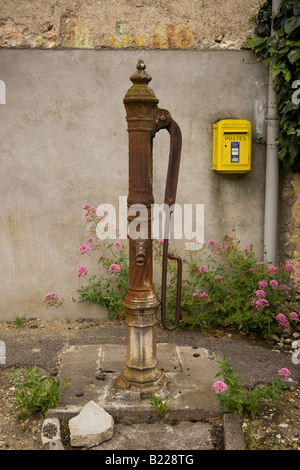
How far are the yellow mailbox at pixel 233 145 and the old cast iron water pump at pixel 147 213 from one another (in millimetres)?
1487

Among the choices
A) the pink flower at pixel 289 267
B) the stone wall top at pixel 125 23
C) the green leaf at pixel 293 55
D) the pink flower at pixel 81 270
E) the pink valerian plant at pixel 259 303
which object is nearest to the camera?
the pink valerian plant at pixel 259 303

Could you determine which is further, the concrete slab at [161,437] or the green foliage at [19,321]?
the green foliage at [19,321]

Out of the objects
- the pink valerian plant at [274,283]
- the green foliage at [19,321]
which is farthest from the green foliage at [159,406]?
the green foliage at [19,321]

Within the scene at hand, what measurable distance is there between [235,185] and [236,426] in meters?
2.51

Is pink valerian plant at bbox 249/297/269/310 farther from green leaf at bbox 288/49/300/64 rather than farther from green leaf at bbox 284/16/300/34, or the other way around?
green leaf at bbox 284/16/300/34

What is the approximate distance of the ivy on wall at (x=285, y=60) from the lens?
4258 millimetres

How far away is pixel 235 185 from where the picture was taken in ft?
15.7

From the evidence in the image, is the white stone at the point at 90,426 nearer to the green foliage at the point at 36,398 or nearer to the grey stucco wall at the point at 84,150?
the green foliage at the point at 36,398

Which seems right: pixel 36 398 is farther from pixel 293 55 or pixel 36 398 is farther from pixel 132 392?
pixel 293 55

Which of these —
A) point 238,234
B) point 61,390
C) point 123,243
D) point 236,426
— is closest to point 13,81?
point 123,243

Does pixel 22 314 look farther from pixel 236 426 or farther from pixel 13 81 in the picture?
pixel 236 426

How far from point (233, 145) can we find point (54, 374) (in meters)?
2.58

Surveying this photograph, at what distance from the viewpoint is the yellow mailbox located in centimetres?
450

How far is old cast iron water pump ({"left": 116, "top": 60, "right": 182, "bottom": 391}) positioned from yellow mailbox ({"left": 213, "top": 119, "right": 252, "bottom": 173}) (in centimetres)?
149
